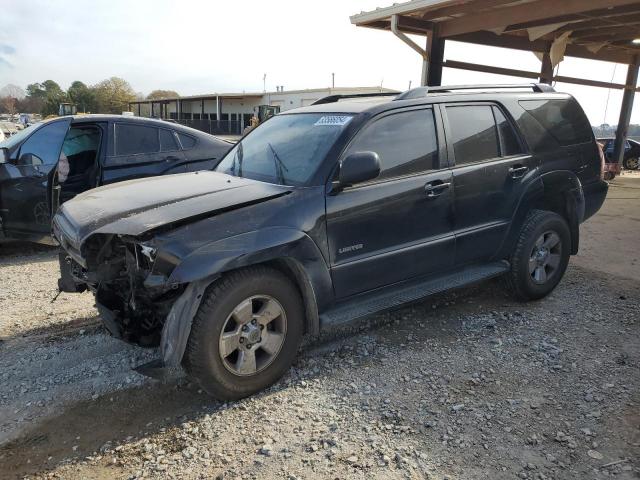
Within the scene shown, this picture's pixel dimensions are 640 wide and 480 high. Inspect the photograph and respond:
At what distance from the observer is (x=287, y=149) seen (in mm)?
3883

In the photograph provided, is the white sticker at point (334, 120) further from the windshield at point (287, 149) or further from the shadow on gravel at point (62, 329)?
the shadow on gravel at point (62, 329)

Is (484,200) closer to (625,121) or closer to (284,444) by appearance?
(284,444)

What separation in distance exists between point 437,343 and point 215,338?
1857 mm

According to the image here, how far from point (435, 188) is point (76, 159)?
474 cm

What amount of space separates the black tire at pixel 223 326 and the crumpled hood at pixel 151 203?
47 cm

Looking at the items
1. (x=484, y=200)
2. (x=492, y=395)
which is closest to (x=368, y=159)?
(x=484, y=200)

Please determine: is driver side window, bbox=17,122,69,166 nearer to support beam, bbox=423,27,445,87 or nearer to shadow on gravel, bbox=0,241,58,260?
shadow on gravel, bbox=0,241,58,260

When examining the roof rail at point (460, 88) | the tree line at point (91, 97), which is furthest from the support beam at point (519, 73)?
the tree line at point (91, 97)

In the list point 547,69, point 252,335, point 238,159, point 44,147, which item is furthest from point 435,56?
point 252,335

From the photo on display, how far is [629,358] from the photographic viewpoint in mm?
3771

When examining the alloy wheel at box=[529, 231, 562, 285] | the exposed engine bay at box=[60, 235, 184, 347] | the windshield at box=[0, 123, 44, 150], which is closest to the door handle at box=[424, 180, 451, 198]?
the alloy wheel at box=[529, 231, 562, 285]

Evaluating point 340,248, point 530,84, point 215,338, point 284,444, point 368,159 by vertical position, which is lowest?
point 284,444

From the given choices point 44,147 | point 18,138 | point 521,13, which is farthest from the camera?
point 521,13

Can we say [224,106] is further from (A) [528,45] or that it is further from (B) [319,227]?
(B) [319,227]
